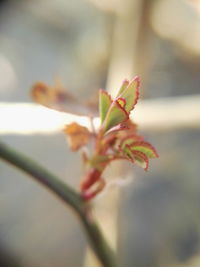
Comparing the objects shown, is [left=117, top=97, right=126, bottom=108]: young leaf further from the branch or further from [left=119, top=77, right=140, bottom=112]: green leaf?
the branch

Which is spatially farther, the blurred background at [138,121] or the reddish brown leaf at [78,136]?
the blurred background at [138,121]

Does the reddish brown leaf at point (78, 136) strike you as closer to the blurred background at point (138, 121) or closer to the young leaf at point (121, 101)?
the young leaf at point (121, 101)

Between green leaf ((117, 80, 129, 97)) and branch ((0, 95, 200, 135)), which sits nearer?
green leaf ((117, 80, 129, 97))

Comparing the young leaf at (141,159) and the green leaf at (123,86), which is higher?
the green leaf at (123,86)

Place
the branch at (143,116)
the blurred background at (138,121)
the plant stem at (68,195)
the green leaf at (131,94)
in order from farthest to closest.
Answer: the blurred background at (138,121) < the branch at (143,116) < the plant stem at (68,195) < the green leaf at (131,94)

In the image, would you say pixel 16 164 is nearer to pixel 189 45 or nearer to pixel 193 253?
pixel 193 253

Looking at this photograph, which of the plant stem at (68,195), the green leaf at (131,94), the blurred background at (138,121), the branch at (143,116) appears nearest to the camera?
the green leaf at (131,94)

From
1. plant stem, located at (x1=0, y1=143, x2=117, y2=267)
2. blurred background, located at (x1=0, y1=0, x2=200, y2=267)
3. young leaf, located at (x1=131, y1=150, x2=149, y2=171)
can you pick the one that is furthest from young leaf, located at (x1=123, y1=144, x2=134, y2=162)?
blurred background, located at (x1=0, y1=0, x2=200, y2=267)

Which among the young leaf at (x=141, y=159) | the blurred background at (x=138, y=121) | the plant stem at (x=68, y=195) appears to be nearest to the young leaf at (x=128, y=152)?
the young leaf at (x=141, y=159)
